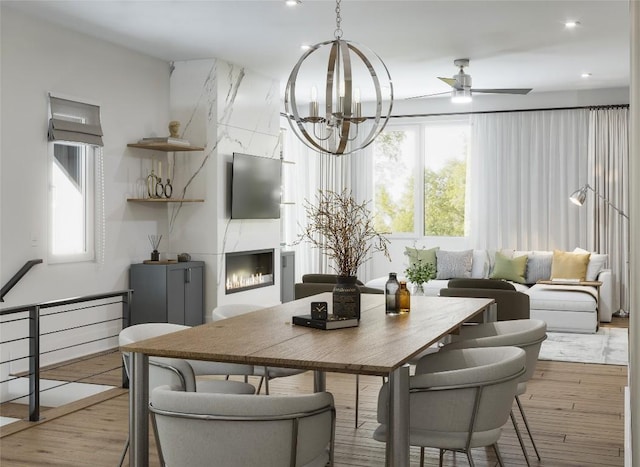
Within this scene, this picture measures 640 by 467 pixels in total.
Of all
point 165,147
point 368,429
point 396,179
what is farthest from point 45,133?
point 396,179

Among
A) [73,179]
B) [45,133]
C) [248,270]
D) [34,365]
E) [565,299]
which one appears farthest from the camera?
[248,270]

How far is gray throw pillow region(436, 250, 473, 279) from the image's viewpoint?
934 centimetres

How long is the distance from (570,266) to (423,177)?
8.38 ft

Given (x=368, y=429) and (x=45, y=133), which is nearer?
(x=368, y=429)

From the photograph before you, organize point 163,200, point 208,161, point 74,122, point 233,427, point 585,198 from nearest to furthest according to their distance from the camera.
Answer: point 233,427 → point 74,122 → point 163,200 → point 208,161 → point 585,198

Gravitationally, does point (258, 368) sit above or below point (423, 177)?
below

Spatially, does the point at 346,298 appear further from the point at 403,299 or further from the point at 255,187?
the point at 255,187

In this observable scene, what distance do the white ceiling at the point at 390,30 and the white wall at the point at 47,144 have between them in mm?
214

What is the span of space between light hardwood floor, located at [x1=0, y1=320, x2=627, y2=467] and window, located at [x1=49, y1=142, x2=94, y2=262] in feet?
3.99

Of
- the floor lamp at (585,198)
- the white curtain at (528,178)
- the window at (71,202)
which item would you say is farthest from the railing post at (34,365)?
the white curtain at (528,178)

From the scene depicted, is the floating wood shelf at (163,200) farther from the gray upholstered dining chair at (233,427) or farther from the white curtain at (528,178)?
the gray upholstered dining chair at (233,427)

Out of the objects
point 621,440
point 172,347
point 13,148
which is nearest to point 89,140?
point 13,148

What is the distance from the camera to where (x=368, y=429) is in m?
4.28

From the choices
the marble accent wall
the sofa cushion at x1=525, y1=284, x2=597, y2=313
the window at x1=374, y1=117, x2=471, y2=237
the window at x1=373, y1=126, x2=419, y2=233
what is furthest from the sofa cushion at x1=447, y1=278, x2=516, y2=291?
the window at x1=373, y1=126, x2=419, y2=233
